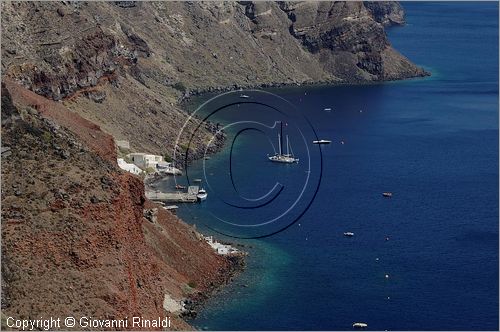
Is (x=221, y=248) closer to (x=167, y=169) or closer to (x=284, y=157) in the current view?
(x=167, y=169)

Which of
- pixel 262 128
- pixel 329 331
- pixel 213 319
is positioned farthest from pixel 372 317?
pixel 262 128

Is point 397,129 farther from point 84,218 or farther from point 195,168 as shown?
point 84,218

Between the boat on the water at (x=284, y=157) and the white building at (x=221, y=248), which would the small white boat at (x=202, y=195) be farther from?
the boat on the water at (x=284, y=157)

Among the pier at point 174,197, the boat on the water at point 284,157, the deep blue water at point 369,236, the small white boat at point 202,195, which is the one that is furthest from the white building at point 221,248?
the boat on the water at point 284,157

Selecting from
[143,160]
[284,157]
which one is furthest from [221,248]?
[284,157]

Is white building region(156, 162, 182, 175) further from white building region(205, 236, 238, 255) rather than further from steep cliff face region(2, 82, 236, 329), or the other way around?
steep cliff face region(2, 82, 236, 329)

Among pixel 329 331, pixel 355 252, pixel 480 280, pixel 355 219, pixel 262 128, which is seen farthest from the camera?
pixel 262 128
